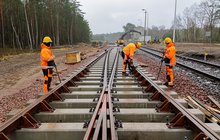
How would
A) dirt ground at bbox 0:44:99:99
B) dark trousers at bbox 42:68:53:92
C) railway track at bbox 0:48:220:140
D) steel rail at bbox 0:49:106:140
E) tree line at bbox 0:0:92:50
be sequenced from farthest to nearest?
tree line at bbox 0:0:92:50 → dirt ground at bbox 0:44:99:99 → dark trousers at bbox 42:68:53:92 → railway track at bbox 0:48:220:140 → steel rail at bbox 0:49:106:140

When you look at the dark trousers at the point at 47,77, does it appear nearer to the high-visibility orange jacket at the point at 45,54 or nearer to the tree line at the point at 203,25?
the high-visibility orange jacket at the point at 45,54

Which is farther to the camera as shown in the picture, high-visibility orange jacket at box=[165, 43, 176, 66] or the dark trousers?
high-visibility orange jacket at box=[165, 43, 176, 66]

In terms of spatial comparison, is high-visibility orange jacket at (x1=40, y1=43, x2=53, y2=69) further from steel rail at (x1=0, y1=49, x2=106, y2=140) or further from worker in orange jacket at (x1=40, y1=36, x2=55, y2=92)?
steel rail at (x1=0, y1=49, x2=106, y2=140)

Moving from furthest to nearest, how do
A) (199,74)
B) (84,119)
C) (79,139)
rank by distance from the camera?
1. (199,74)
2. (84,119)
3. (79,139)

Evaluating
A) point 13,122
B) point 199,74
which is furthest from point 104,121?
point 199,74

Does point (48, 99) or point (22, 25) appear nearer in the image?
point (48, 99)

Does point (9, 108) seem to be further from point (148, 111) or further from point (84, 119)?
point (148, 111)

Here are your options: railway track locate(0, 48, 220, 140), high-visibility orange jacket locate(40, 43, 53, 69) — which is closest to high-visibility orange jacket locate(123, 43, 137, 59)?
railway track locate(0, 48, 220, 140)

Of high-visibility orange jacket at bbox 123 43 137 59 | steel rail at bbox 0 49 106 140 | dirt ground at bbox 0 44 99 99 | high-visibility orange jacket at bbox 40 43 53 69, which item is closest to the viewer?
steel rail at bbox 0 49 106 140

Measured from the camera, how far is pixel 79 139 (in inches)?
142

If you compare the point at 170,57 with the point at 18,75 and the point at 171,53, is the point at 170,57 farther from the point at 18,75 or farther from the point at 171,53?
the point at 18,75

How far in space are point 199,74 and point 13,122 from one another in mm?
9465

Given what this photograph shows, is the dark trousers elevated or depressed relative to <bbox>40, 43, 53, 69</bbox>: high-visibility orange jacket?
depressed

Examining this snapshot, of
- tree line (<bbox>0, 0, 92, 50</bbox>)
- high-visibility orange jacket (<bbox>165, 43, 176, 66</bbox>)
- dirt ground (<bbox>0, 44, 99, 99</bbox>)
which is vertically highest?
tree line (<bbox>0, 0, 92, 50</bbox>)
